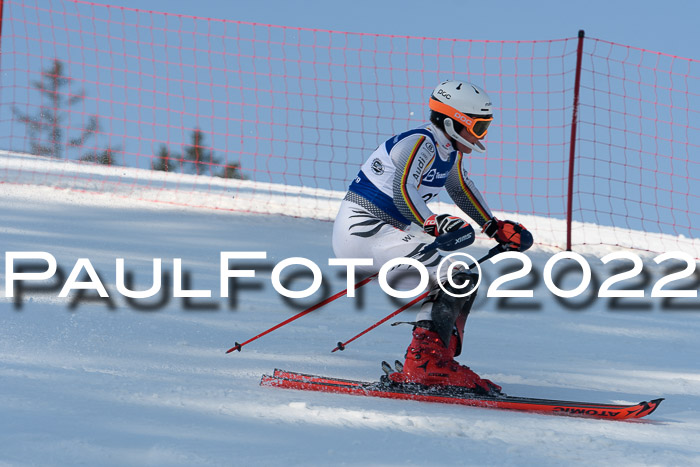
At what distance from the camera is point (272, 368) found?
4414mm

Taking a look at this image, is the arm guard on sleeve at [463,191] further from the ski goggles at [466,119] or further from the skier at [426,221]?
the ski goggles at [466,119]

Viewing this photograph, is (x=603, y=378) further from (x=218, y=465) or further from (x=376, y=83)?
(x=376, y=83)

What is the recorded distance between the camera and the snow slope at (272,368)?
2.99 m

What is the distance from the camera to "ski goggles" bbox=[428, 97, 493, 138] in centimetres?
425

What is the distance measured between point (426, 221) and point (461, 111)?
0.63 m

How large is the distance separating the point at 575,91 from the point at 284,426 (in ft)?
24.4

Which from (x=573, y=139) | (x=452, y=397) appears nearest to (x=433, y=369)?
(x=452, y=397)

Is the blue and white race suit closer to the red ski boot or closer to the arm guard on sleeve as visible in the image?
the arm guard on sleeve

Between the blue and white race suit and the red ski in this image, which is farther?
the blue and white race suit
